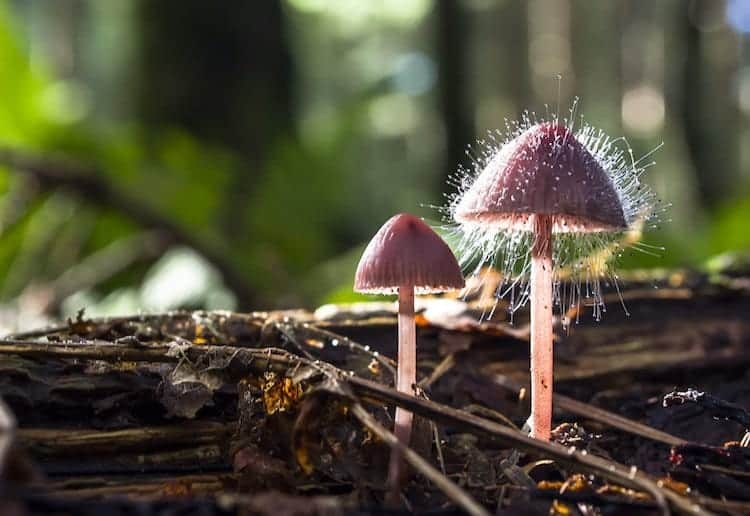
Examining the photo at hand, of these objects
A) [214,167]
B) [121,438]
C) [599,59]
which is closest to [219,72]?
[214,167]

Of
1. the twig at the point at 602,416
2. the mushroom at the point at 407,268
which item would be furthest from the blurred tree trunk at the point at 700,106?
the mushroom at the point at 407,268

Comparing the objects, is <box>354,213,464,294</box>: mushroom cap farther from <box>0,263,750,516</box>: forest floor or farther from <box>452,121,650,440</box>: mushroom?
<box>0,263,750,516</box>: forest floor

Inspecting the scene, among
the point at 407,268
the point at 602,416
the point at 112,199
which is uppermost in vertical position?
the point at 112,199

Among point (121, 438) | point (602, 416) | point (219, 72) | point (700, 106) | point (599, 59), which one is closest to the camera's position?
point (121, 438)

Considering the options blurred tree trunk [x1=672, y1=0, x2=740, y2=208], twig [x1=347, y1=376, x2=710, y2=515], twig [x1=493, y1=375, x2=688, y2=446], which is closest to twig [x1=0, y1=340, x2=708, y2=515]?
twig [x1=347, y1=376, x2=710, y2=515]

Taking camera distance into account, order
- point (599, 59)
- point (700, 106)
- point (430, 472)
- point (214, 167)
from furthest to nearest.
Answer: point (599, 59)
point (700, 106)
point (214, 167)
point (430, 472)

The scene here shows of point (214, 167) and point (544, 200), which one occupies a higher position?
point (214, 167)

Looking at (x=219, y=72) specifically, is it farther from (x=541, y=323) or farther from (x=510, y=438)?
(x=510, y=438)

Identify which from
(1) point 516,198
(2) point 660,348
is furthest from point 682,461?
(2) point 660,348
